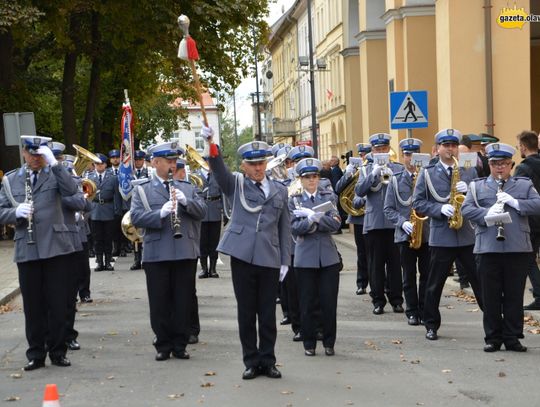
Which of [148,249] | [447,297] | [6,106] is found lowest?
[447,297]

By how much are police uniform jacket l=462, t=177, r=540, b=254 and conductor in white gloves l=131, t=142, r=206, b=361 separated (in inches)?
99.2

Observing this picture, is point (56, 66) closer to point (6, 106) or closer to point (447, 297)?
point (6, 106)

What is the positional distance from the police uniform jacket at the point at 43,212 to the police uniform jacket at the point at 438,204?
3.48 m

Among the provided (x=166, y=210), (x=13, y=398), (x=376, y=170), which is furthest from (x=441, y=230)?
(x=13, y=398)

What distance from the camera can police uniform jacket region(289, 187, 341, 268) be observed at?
436 inches

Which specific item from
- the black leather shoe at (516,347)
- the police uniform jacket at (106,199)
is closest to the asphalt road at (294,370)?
the black leather shoe at (516,347)

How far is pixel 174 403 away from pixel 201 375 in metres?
1.18

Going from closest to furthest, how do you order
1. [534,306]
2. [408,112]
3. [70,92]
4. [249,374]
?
1. [249,374]
2. [534,306]
3. [408,112]
4. [70,92]

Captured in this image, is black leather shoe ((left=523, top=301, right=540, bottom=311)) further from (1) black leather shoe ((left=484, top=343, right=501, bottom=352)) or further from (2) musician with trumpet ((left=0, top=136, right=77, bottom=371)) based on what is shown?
(2) musician with trumpet ((left=0, top=136, right=77, bottom=371))

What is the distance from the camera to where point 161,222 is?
1077 centimetres

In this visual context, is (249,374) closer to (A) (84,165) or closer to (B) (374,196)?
(B) (374,196)

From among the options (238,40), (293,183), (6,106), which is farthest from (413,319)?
(238,40)

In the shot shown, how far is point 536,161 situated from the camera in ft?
42.7

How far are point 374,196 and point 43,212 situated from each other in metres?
4.89
